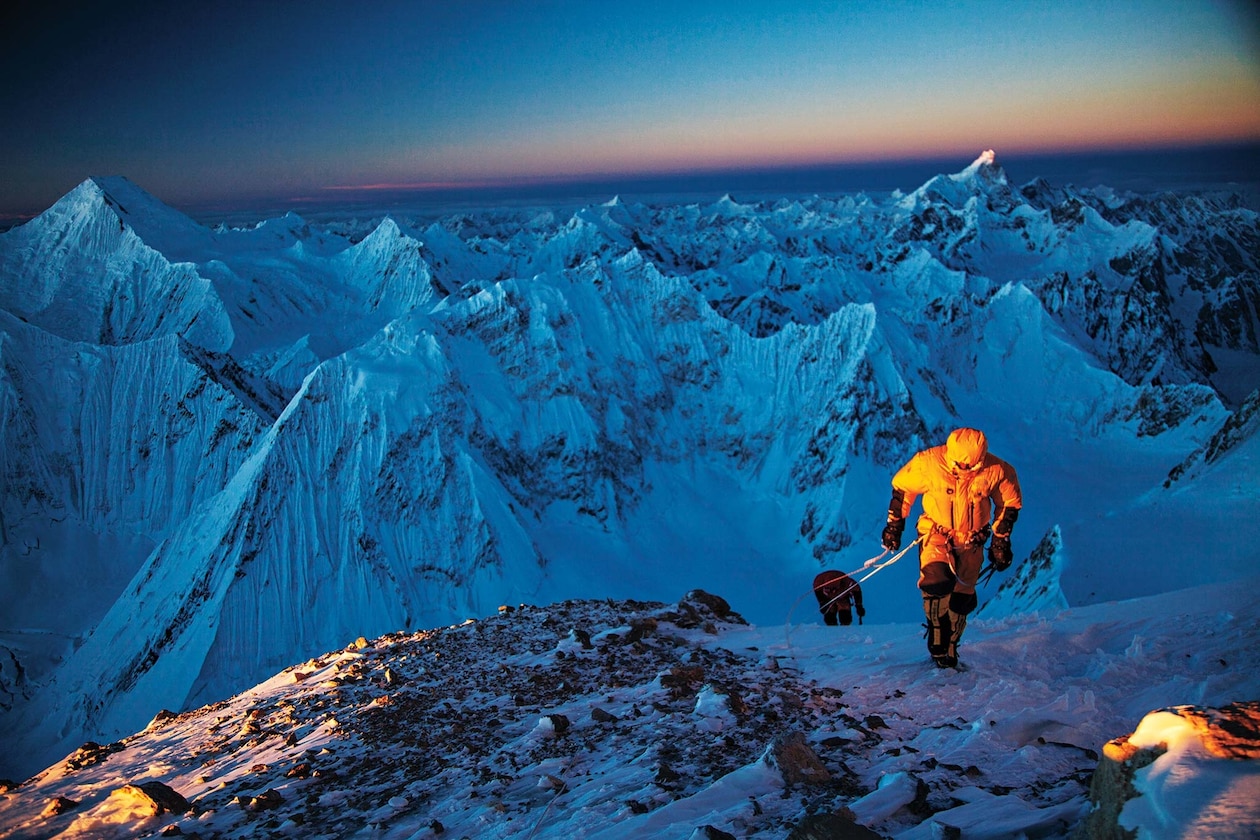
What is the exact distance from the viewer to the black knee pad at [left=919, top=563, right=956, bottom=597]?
645 centimetres

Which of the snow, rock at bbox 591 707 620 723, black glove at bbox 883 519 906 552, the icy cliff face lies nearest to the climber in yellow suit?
black glove at bbox 883 519 906 552

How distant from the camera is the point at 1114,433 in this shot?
86125mm

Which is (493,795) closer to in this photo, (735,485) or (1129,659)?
(1129,659)

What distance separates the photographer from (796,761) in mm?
4734

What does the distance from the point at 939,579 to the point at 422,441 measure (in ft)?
182

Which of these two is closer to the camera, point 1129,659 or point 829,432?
point 1129,659

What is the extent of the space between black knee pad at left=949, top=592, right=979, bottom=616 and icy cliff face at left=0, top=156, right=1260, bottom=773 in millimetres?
15081

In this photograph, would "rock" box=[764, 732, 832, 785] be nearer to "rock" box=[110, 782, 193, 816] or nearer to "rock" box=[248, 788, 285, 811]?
"rock" box=[248, 788, 285, 811]

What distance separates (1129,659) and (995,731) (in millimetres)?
2128

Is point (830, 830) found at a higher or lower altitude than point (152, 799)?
higher

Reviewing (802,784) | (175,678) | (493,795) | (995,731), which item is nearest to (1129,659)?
(995,731)

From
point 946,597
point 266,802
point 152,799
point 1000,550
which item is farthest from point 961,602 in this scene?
point 152,799

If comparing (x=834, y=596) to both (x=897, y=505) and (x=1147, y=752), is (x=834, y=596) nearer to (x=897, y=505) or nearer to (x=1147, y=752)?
(x=897, y=505)

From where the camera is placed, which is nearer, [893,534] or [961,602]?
[961,602]
